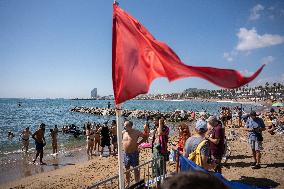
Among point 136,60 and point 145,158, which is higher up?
point 136,60

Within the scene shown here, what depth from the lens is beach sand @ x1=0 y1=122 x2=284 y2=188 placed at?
9070 mm

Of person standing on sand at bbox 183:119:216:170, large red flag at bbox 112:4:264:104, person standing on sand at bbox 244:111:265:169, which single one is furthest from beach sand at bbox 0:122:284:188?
large red flag at bbox 112:4:264:104

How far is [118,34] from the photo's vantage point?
4.74 m

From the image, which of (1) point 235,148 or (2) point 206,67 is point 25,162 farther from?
(2) point 206,67

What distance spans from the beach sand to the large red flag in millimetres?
6056

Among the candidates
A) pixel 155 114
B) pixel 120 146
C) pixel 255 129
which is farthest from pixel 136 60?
pixel 155 114

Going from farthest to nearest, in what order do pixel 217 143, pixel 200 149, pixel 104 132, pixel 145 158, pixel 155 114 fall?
pixel 155 114 < pixel 104 132 < pixel 145 158 < pixel 217 143 < pixel 200 149

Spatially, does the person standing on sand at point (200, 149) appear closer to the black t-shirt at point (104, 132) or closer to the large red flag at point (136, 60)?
the large red flag at point (136, 60)

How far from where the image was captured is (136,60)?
4.51m

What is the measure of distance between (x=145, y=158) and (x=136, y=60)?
11231 mm

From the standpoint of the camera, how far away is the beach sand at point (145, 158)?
9.07 meters

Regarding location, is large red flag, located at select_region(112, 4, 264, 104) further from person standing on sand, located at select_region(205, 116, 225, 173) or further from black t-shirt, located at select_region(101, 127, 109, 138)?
black t-shirt, located at select_region(101, 127, 109, 138)

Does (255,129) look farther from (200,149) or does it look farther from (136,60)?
(136,60)

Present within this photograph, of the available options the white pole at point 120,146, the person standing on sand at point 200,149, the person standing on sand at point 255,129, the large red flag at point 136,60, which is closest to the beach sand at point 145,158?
the person standing on sand at point 255,129
